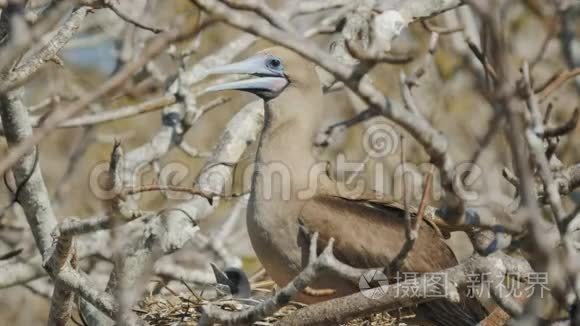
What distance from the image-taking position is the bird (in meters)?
6.89

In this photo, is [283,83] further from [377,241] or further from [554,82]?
[554,82]

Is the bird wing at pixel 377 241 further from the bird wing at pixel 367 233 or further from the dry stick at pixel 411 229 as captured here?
the dry stick at pixel 411 229

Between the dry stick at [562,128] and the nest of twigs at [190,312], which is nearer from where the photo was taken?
the dry stick at [562,128]

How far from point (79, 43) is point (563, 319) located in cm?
625

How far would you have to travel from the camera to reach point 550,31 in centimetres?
434

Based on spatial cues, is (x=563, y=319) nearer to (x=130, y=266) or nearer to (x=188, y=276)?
(x=130, y=266)

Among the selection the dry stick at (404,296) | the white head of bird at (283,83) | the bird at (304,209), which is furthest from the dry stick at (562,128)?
the white head of bird at (283,83)

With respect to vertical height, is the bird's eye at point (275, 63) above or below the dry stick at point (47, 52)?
below

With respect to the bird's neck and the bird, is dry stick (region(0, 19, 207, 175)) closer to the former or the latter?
the bird

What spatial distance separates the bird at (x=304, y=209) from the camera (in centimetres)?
689

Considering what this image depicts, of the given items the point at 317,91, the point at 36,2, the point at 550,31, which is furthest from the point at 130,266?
the point at 550,31

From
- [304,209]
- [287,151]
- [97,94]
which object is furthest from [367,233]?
[97,94]

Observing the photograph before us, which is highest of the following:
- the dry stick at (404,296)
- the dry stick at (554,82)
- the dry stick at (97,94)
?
the dry stick at (97,94)

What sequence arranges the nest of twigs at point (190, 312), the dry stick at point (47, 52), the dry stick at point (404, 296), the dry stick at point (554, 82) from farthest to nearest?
the nest of twigs at point (190, 312)
the dry stick at point (47, 52)
the dry stick at point (404, 296)
the dry stick at point (554, 82)
